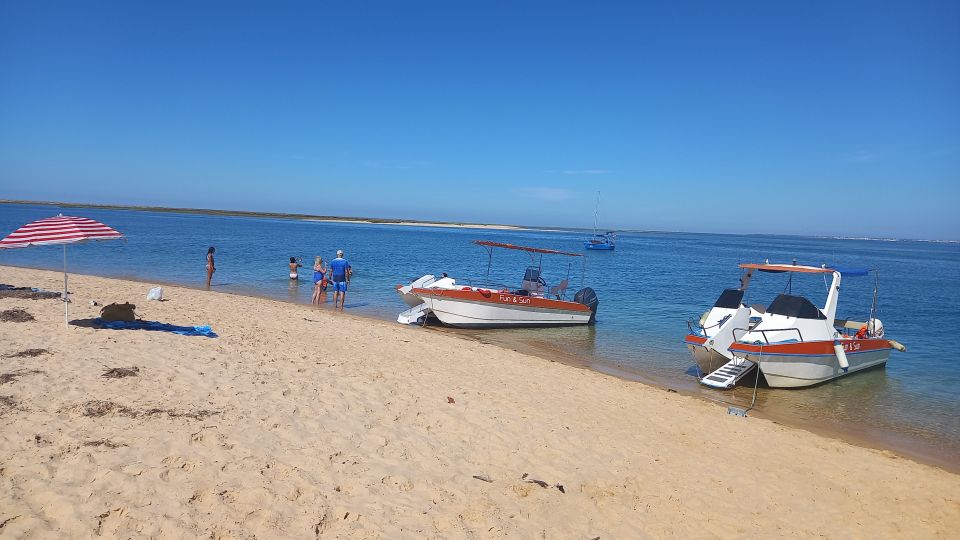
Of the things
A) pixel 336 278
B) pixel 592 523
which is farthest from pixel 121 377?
pixel 336 278

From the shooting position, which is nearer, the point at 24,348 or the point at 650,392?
the point at 24,348

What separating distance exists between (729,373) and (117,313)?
12759 mm

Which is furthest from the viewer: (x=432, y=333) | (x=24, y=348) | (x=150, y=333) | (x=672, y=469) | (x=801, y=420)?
(x=432, y=333)

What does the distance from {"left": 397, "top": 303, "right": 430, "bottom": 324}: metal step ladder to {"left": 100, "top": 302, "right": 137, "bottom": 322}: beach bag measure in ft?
25.8

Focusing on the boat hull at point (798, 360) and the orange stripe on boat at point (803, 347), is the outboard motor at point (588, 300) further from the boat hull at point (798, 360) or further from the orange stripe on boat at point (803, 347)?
the boat hull at point (798, 360)

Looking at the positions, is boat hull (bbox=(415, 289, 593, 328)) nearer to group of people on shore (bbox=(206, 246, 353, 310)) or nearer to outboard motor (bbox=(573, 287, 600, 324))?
outboard motor (bbox=(573, 287, 600, 324))

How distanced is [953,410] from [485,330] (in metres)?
11.7

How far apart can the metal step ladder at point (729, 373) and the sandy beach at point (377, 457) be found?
1972 millimetres

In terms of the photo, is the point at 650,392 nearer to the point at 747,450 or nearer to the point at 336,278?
the point at 747,450

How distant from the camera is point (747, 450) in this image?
7.70m

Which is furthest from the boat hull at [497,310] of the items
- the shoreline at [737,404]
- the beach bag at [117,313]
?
the beach bag at [117,313]

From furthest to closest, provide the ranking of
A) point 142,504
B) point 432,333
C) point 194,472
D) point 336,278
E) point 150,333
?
1. point 336,278
2. point 432,333
3. point 150,333
4. point 194,472
5. point 142,504

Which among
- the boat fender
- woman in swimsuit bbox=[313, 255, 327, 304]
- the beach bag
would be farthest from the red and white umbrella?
the boat fender

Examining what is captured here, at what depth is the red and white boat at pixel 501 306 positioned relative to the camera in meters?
16.6
